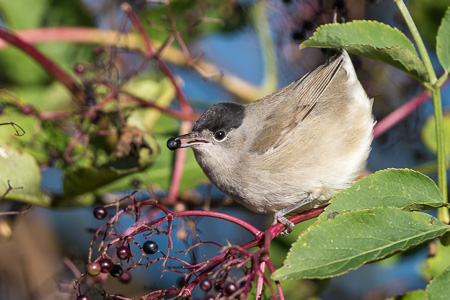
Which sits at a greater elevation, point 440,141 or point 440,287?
point 440,141

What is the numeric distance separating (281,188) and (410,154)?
1.40 metres

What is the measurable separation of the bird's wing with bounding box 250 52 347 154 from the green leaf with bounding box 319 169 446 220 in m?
1.13

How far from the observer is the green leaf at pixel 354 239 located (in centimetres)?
152

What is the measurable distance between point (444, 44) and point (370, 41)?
0.94 feet

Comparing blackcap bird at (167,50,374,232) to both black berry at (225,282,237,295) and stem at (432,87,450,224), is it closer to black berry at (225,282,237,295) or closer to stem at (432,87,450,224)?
stem at (432,87,450,224)

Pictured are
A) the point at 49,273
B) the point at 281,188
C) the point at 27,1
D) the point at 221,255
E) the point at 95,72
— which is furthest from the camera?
the point at 49,273

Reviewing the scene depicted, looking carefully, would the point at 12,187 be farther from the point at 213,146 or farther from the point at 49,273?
the point at 49,273

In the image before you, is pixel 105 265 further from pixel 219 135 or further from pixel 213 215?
pixel 219 135

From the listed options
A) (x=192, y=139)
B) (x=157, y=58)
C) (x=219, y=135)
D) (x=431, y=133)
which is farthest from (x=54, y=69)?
(x=431, y=133)

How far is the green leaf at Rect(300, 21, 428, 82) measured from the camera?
1.83 metres

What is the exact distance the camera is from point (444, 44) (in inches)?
78.6

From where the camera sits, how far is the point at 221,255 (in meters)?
1.77

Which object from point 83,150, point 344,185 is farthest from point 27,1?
point 344,185

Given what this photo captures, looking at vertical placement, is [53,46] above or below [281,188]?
above
